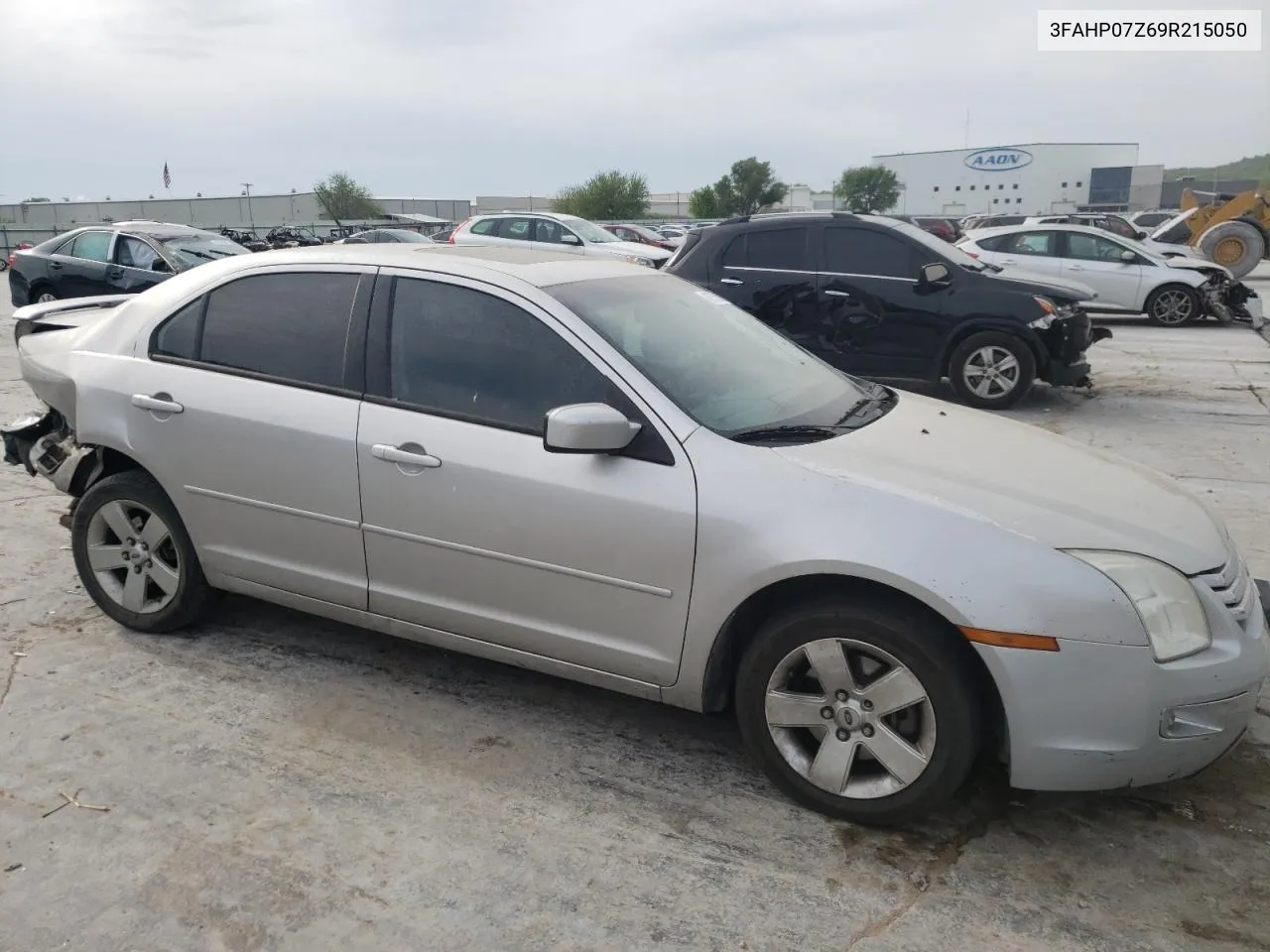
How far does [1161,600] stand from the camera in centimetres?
273

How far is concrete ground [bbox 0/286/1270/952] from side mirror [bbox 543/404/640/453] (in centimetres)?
112

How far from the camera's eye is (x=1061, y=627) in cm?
265

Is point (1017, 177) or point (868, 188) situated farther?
point (1017, 177)

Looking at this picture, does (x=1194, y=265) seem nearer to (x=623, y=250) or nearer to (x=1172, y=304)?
(x=1172, y=304)

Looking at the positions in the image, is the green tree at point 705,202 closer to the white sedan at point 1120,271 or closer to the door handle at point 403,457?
the white sedan at point 1120,271

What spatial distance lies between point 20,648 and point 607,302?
2.91m

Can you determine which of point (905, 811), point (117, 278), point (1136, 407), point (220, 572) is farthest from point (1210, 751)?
point (117, 278)

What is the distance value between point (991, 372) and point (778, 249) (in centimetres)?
226

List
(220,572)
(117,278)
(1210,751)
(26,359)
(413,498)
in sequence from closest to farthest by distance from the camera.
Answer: (1210,751) → (413,498) → (220,572) → (26,359) → (117,278)

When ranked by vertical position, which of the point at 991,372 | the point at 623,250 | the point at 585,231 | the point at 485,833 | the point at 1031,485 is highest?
the point at 585,231

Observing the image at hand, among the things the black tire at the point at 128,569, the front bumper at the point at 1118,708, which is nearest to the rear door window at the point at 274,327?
the black tire at the point at 128,569

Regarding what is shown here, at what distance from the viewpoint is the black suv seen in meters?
8.80

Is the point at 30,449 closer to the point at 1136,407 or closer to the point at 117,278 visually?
the point at 1136,407

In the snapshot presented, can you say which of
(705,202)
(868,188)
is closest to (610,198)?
(705,202)
